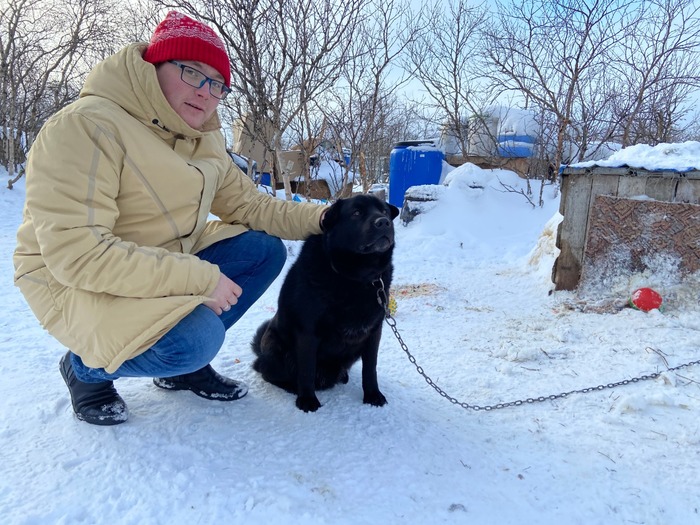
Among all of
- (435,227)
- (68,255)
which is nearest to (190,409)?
(68,255)

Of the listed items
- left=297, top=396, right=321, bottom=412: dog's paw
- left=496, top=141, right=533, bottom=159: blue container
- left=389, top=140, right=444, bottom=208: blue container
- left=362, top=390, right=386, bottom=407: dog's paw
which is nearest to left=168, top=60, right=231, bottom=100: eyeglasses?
left=297, top=396, right=321, bottom=412: dog's paw

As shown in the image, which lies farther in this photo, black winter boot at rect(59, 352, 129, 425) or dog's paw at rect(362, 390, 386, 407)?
dog's paw at rect(362, 390, 386, 407)

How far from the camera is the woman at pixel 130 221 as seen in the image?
133 cm

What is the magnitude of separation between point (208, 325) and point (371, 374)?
2.68 ft

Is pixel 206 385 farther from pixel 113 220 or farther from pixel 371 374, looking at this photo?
pixel 113 220

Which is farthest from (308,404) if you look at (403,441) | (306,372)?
(403,441)

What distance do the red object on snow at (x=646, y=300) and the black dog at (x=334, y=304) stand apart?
198 centimetres

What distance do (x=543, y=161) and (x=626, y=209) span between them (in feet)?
16.4

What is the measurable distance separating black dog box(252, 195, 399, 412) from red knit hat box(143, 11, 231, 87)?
78 cm

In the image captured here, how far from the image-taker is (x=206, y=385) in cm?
192

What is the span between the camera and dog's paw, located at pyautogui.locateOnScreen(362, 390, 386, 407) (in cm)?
199

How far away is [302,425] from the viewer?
179 cm

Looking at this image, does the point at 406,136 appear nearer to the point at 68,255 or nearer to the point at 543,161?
the point at 543,161

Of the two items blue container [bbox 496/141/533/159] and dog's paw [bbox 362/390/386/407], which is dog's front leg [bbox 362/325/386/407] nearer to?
dog's paw [bbox 362/390/386/407]
